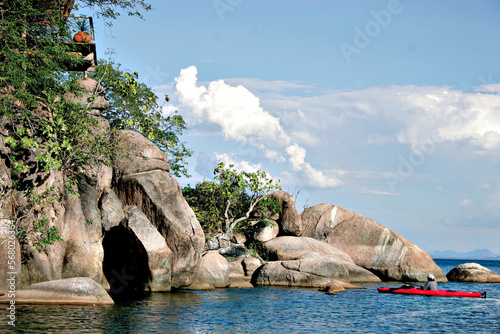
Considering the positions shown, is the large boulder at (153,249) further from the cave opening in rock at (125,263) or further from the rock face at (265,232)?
the rock face at (265,232)

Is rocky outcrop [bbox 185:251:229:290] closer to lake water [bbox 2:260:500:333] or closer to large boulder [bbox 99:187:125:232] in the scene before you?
lake water [bbox 2:260:500:333]

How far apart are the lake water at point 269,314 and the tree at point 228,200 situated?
10.2 meters

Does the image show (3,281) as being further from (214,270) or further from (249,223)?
(249,223)

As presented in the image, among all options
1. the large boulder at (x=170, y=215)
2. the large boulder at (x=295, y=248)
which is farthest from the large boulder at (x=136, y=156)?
the large boulder at (x=295, y=248)

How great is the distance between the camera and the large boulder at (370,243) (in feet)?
121

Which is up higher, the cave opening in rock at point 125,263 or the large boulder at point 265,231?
the large boulder at point 265,231

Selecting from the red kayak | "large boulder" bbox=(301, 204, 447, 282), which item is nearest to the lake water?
the red kayak

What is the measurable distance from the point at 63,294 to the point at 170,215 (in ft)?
23.5

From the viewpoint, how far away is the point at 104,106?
25.7 metres

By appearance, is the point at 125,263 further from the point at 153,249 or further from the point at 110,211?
the point at 110,211

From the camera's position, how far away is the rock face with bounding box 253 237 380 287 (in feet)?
98.2

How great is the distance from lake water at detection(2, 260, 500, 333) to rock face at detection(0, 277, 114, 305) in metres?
0.75

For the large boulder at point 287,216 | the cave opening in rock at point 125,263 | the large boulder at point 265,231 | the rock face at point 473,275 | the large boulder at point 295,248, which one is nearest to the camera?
the cave opening in rock at point 125,263

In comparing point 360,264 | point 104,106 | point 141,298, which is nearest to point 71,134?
point 104,106
